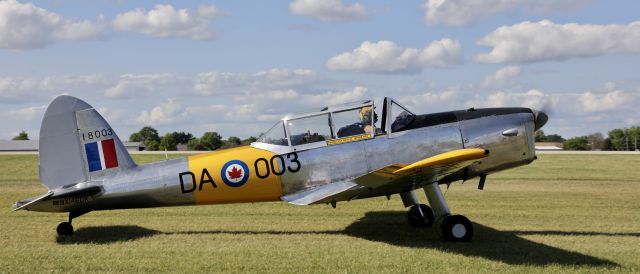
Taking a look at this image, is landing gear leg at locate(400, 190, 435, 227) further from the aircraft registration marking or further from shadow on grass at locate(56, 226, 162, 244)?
shadow on grass at locate(56, 226, 162, 244)

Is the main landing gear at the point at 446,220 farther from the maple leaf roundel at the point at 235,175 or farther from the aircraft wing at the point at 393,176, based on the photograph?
the maple leaf roundel at the point at 235,175

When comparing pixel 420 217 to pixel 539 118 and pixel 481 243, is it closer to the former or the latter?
pixel 481 243

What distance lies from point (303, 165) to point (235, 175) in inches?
39.2

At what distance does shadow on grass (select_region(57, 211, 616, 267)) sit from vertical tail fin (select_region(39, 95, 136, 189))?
0.92 meters

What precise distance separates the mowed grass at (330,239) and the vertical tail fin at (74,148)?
926 millimetres

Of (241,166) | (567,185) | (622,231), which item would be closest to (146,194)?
(241,166)

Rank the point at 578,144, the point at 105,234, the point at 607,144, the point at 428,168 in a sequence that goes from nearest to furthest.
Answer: the point at 428,168 → the point at 105,234 → the point at 578,144 → the point at 607,144

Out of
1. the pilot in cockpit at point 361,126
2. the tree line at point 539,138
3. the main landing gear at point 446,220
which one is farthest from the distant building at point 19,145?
the main landing gear at point 446,220

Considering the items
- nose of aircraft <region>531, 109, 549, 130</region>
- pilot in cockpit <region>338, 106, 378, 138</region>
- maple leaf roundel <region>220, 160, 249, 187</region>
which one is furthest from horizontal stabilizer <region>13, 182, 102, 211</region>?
nose of aircraft <region>531, 109, 549, 130</region>

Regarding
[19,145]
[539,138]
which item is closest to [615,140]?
[539,138]

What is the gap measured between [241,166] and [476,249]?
347 centimetres

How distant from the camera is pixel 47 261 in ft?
23.7

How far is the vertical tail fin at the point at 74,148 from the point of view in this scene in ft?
28.7

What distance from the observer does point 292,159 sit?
Answer: 885cm
